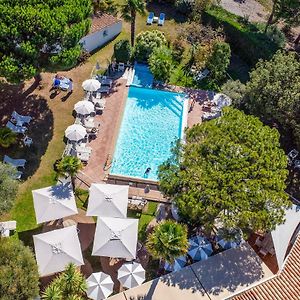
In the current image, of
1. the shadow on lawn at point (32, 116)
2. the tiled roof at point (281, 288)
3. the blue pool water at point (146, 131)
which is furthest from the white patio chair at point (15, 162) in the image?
the tiled roof at point (281, 288)

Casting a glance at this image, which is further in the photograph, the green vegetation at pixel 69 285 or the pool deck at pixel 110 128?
the pool deck at pixel 110 128

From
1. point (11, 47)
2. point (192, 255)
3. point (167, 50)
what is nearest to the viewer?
point (192, 255)

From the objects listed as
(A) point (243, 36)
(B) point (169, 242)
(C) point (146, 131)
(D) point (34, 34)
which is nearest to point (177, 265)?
(B) point (169, 242)

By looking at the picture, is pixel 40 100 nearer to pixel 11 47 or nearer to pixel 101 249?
pixel 11 47

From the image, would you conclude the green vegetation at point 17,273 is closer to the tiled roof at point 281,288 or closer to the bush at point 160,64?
the tiled roof at point 281,288

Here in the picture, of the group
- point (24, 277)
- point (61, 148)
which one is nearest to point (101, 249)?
point (24, 277)

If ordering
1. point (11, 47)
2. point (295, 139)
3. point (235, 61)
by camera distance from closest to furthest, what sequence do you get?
point (11, 47)
point (295, 139)
point (235, 61)

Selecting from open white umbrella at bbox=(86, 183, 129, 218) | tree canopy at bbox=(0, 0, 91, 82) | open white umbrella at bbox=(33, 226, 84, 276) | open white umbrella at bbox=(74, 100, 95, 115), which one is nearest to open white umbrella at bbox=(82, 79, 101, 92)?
open white umbrella at bbox=(74, 100, 95, 115)
